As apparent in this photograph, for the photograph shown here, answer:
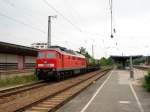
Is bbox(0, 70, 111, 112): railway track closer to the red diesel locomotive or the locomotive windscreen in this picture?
the red diesel locomotive

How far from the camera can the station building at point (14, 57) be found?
31.5 metres

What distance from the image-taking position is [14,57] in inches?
1420

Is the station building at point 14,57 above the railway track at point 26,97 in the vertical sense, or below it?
above

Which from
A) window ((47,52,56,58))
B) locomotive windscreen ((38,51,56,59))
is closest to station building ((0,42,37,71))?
locomotive windscreen ((38,51,56,59))

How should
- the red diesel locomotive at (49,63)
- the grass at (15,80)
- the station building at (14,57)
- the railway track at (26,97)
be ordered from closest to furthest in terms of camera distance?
the railway track at (26,97) → the grass at (15,80) → the red diesel locomotive at (49,63) → the station building at (14,57)

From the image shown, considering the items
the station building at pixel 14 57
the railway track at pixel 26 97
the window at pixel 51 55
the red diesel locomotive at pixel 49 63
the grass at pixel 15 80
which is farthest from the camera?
the station building at pixel 14 57

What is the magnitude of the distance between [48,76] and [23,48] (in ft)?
21.4

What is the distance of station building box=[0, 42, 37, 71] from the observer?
31502 mm

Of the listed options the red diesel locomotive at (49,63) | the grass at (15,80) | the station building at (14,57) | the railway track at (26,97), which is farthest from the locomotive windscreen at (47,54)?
the railway track at (26,97)

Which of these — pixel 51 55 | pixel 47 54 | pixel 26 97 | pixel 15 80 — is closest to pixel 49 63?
pixel 51 55

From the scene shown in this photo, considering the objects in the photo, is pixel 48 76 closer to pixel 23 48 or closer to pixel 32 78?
pixel 32 78

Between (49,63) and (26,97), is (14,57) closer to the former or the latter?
(49,63)

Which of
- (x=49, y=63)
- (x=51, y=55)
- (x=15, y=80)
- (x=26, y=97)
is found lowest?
(x=26, y=97)

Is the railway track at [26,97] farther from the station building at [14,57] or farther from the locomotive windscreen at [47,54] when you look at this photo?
the station building at [14,57]
